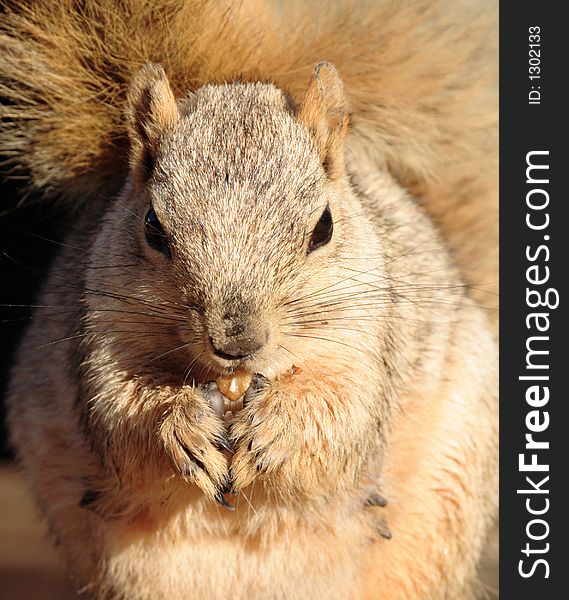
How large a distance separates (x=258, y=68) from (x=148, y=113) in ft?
1.71

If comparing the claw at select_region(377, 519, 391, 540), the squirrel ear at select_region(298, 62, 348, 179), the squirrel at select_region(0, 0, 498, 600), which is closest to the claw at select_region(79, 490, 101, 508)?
the squirrel at select_region(0, 0, 498, 600)

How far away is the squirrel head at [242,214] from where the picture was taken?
1.76m

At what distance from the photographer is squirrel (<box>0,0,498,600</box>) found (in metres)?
1.90

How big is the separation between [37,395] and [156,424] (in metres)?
0.79

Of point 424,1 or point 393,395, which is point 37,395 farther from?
point 424,1

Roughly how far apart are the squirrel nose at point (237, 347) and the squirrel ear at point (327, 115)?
55 centimetres

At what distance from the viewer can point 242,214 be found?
180 centimetres

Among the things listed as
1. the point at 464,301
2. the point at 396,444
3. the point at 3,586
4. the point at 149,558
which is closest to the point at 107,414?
the point at 149,558

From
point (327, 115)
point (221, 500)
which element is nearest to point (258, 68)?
point (327, 115)

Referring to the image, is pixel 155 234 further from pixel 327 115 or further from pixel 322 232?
pixel 327 115

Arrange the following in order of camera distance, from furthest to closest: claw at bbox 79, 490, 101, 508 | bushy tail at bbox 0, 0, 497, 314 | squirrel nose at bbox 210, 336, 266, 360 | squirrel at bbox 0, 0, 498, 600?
bushy tail at bbox 0, 0, 497, 314
claw at bbox 79, 490, 101, 508
squirrel at bbox 0, 0, 498, 600
squirrel nose at bbox 210, 336, 266, 360

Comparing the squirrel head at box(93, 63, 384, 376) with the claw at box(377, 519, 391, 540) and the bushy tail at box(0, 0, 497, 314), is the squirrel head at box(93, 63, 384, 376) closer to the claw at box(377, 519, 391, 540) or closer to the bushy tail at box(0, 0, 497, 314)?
the bushy tail at box(0, 0, 497, 314)

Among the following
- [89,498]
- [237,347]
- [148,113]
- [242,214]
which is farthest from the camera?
[89,498]

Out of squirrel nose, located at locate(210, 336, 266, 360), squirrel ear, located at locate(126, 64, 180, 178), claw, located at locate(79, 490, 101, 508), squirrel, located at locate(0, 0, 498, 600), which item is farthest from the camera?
claw, located at locate(79, 490, 101, 508)
